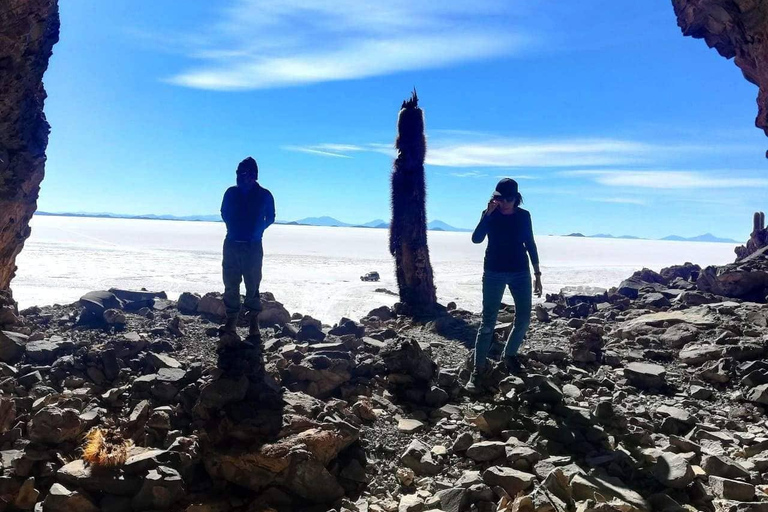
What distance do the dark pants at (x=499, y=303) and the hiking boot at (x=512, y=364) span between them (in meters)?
0.04

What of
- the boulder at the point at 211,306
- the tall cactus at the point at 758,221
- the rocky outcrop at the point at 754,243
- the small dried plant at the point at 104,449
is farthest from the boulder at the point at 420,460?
the tall cactus at the point at 758,221

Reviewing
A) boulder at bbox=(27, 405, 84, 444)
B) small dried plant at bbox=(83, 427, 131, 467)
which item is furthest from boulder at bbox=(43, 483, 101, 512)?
boulder at bbox=(27, 405, 84, 444)

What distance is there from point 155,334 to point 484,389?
17.4 feet

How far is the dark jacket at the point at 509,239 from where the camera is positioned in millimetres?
5348

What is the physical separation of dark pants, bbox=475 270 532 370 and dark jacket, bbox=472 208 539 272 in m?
0.08

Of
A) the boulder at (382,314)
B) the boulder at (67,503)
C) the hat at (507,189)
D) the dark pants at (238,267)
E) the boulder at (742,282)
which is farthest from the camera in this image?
the boulder at (382,314)

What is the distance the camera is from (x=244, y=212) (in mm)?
6211

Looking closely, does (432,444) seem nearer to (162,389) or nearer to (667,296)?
(162,389)

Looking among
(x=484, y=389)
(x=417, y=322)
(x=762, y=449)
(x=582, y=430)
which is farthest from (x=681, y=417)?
(x=417, y=322)

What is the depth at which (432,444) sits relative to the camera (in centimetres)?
465

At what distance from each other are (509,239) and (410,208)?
7.25 metres

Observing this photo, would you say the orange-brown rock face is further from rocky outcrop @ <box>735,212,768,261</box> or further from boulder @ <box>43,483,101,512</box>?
rocky outcrop @ <box>735,212,768,261</box>

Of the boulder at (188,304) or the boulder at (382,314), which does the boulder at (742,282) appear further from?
the boulder at (188,304)

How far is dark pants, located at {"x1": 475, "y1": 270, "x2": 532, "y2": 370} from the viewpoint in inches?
212
